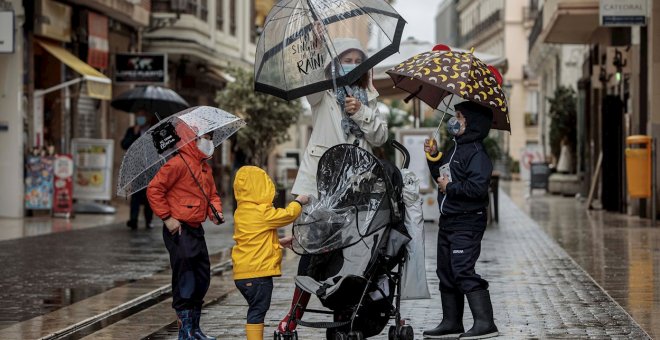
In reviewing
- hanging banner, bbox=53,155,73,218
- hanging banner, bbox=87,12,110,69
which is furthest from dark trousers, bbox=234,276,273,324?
hanging banner, bbox=87,12,110,69

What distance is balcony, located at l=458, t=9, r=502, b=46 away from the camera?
312 feet

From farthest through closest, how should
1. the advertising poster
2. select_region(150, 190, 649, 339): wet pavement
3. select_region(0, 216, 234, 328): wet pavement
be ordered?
the advertising poster < select_region(0, 216, 234, 328): wet pavement < select_region(150, 190, 649, 339): wet pavement

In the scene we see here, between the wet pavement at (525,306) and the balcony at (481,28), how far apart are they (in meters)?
80.0

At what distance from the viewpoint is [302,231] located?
8.08 m

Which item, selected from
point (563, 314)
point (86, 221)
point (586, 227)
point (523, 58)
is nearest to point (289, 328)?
point (563, 314)

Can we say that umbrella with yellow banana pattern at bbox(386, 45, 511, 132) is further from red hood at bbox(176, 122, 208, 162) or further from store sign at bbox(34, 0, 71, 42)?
store sign at bbox(34, 0, 71, 42)

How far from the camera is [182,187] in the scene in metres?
8.85

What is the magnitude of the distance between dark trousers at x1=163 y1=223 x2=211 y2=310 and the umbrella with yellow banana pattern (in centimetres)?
171

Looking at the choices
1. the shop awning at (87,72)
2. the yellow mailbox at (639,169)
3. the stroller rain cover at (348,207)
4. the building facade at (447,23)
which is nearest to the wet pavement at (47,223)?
the shop awning at (87,72)

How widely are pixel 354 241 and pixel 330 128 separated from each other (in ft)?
3.32

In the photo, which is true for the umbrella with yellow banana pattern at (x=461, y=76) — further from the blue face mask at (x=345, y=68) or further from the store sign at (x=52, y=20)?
the store sign at (x=52, y=20)

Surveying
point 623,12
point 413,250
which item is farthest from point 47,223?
point 413,250

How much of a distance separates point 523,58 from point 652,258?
258 ft

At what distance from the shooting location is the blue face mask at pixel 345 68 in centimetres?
838
